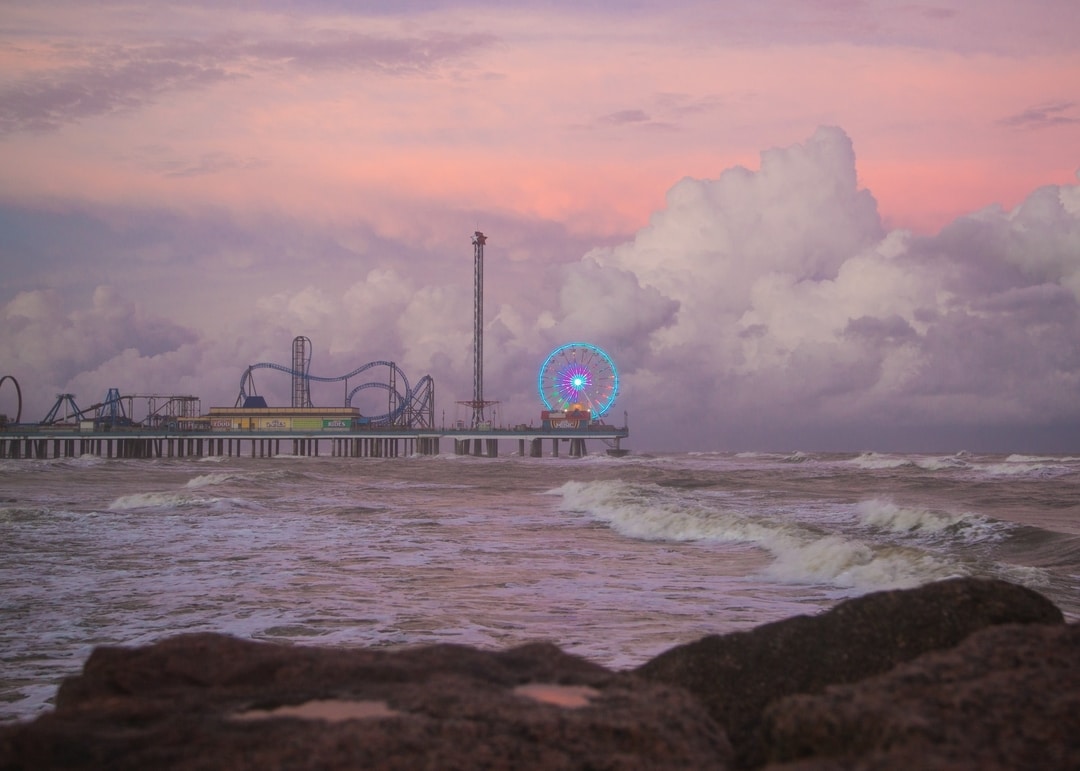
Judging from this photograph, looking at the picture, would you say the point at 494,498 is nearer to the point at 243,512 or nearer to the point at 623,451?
the point at 243,512

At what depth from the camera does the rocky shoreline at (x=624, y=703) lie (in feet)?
8.27

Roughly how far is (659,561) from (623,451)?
3977 inches

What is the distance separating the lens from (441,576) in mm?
12961

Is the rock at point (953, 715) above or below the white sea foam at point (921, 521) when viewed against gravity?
above

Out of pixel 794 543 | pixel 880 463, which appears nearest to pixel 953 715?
pixel 794 543

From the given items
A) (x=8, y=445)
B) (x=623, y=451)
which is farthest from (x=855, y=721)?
(x=8, y=445)

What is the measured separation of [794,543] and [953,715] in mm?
14035

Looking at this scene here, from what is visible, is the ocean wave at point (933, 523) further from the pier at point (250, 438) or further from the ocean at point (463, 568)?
the pier at point (250, 438)

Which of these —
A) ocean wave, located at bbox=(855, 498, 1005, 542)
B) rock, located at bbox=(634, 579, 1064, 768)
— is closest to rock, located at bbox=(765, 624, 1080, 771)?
rock, located at bbox=(634, 579, 1064, 768)

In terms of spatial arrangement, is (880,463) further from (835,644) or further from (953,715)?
(953,715)

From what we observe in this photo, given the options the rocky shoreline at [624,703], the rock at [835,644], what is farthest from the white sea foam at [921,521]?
the rocky shoreline at [624,703]

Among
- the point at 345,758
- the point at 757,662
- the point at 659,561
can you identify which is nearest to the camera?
the point at 345,758

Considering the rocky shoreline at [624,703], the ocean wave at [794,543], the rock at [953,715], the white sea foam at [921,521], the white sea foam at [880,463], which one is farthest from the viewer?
the white sea foam at [880,463]

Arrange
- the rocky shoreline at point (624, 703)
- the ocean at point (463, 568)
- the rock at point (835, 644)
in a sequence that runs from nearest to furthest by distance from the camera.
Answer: the rocky shoreline at point (624, 703)
the rock at point (835, 644)
the ocean at point (463, 568)
